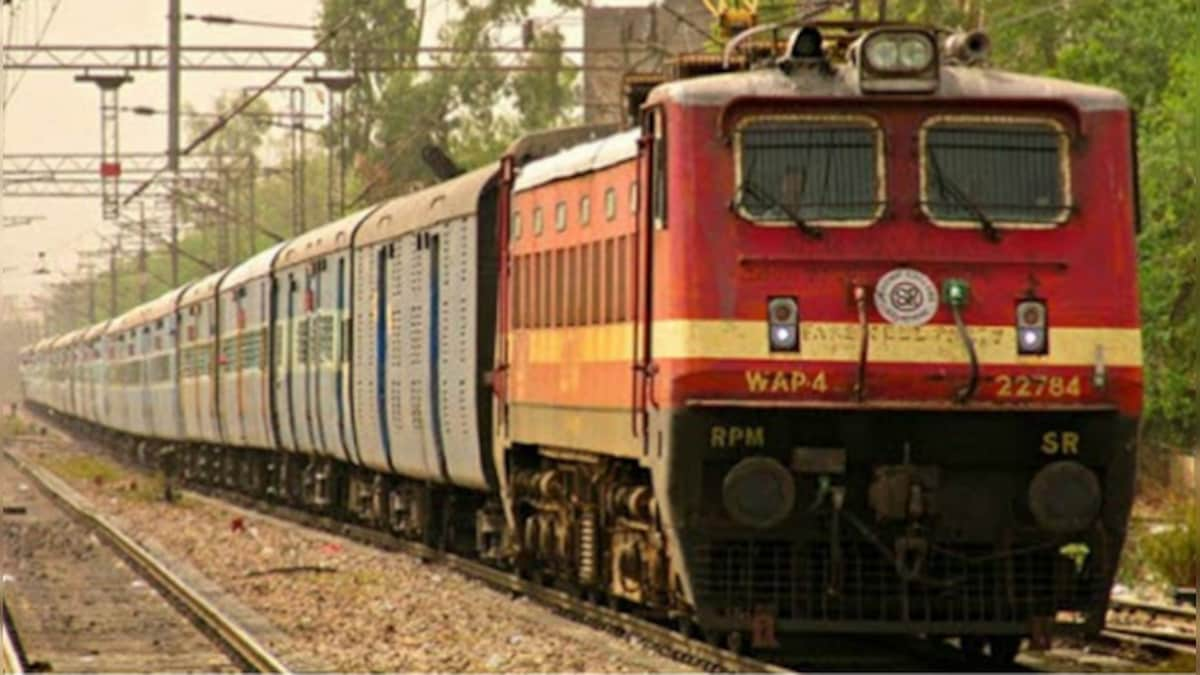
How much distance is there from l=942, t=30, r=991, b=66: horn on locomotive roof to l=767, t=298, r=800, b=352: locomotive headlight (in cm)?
186

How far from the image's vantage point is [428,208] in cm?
2469

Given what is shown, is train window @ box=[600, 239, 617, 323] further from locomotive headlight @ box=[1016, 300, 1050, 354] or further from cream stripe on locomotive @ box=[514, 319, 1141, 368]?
locomotive headlight @ box=[1016, 300, 1050, 354]

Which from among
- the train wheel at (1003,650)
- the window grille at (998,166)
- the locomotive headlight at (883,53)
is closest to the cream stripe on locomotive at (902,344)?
the window grille at (998,166)

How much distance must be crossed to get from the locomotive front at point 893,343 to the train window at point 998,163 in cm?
1

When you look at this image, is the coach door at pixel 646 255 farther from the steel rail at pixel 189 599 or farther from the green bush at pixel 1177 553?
the green bush at pixel 1177 553

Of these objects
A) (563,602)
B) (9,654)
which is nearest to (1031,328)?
(563,602)

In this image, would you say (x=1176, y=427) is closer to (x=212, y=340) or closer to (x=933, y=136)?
(x=212, y=340)

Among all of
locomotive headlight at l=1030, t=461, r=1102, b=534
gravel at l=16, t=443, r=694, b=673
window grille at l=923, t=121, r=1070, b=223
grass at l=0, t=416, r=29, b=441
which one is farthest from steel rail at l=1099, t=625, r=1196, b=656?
grass at l=0, t=416, r=29, b=441

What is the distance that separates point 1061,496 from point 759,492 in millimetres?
1540

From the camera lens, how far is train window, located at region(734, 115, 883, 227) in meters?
15.3

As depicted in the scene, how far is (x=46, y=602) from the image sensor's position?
23.4 m

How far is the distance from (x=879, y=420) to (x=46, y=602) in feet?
32.9

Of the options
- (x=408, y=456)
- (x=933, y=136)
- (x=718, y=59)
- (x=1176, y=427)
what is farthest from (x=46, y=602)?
(x=1176, y=427)

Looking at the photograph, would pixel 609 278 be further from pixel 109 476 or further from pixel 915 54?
pixel 109 476
